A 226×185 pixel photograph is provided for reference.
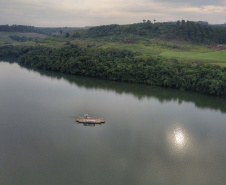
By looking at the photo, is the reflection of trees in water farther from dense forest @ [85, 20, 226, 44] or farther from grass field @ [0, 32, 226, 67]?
dense forest @ [85, 20, 226, 44]

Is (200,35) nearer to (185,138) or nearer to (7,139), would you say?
(185,138)

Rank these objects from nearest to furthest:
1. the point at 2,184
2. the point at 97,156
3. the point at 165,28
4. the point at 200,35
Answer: the point at 2,184 < the point at 97,156 < the point at 200,35 < the point at 165,28

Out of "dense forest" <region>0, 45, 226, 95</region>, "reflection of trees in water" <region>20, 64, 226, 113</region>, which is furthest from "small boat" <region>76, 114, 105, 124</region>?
"dense forest" <region>0, 45, 226, 95</region>

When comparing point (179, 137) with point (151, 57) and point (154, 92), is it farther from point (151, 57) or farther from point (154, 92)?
point (151, 57)

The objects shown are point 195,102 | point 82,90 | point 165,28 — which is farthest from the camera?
point 165,28

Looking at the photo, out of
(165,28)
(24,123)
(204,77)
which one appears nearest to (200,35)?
(165,28)

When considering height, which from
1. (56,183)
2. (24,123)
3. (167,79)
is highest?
(167,79)

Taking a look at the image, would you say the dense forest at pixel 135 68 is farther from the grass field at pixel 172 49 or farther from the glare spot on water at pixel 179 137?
the glare spot on water at pixel 179 137
